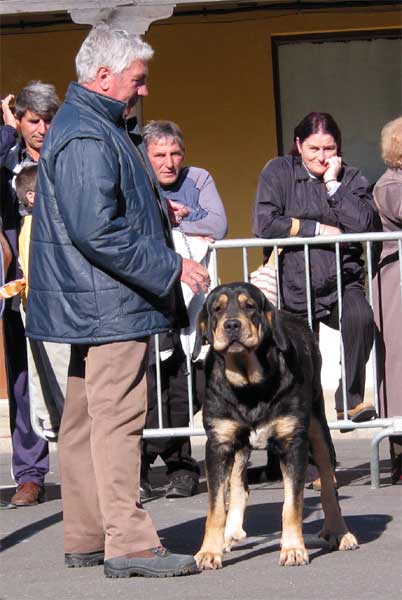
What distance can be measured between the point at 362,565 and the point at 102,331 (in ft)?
4.72

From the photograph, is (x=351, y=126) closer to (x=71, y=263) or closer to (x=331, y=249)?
(x=331, y=249)

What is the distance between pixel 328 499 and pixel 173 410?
194 centimetres

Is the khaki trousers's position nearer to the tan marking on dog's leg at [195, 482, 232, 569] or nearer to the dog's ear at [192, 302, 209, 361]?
the tan marking on dog's leg at [195, 482, 232, 569]

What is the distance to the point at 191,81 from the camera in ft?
38.0

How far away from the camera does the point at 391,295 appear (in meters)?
8.02

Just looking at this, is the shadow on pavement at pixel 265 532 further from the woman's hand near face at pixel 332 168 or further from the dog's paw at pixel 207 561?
the woman's hand near face at pixel 332 168

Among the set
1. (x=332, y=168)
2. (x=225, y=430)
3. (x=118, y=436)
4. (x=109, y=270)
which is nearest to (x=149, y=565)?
(x=118, y=436)

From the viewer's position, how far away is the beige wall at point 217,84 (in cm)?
1154

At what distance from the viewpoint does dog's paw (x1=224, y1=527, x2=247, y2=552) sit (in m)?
6.36

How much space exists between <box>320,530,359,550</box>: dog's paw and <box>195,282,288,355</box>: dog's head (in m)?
0.87

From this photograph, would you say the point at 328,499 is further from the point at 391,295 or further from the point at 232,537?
the point at 391,295

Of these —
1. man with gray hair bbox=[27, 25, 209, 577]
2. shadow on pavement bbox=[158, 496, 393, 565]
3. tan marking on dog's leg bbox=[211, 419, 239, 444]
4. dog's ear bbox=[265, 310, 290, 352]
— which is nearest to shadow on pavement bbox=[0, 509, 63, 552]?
shadow on pavement bbox=[158, 496, 393, 565]

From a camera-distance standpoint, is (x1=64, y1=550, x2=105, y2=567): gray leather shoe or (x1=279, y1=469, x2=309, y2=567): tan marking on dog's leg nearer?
(x1=279, y1=469, x2=309, y2=567): tan marking on dog's leg

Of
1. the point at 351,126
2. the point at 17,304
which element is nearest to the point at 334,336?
the point at 351,126
